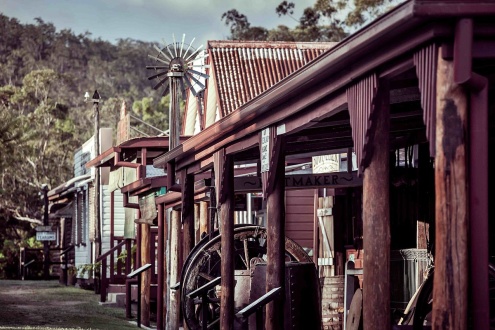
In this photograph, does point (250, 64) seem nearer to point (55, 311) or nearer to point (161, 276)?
point (55, 311)

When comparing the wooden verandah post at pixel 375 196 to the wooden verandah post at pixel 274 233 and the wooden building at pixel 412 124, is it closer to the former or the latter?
the wooden building at pixel 412 124

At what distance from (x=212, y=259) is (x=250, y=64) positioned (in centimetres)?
1756

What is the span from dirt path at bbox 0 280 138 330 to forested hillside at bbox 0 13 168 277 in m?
3.48

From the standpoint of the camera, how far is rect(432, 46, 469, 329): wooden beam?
7.77 metres

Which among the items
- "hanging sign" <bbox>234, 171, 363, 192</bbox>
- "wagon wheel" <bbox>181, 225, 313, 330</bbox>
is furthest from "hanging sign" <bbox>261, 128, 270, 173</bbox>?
"wagon wheel" <bbox>181, 225, 313, 330</bbox>

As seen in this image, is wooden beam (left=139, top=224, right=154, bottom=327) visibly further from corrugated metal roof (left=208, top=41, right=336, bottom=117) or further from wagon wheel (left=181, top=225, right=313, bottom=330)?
corrugated metal roof (left=208, top=41, right=336, bottom=117)

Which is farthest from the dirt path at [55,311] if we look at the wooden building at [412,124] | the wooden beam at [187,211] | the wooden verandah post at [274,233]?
the wooden building at [412,124]

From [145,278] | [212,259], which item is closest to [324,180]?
[212,259]

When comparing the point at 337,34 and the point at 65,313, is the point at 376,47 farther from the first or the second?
the point at 337,34

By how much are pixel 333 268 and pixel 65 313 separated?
285 inches

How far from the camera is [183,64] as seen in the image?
26078 mm

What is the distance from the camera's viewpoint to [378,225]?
9359mm

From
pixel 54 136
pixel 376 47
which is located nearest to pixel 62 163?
pixel 54 136

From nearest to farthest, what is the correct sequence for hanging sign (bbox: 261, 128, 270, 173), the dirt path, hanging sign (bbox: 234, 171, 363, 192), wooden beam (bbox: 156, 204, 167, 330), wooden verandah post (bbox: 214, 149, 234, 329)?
1. hanging sign (bbox: 261, 128, 270, 173)
2. wooden verandah post (bbox: 214, 149, 234, 329)
3. hanging sign (bbox: 234, 171, 363, 192)
4. wooden beam (bbox: 156, 204, 167, 330)
5. the dirt path
